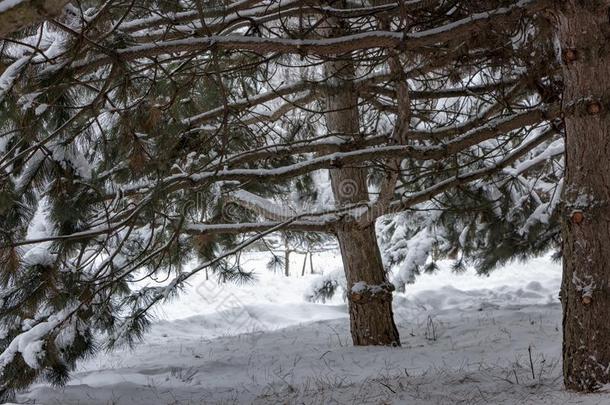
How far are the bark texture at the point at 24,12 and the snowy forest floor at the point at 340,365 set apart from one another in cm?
295

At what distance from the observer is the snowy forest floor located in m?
3.80

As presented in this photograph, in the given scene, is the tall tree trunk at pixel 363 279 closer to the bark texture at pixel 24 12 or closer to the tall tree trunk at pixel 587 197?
the tall tree trunk at pixel 587 197

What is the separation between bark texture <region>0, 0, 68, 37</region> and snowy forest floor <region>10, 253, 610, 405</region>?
295cm

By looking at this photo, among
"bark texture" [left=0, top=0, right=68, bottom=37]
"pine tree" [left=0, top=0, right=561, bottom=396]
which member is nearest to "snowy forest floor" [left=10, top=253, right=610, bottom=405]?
"pine tree" [left=0, top=0, right=561, bottom=396]

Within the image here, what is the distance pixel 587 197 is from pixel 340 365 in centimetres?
277

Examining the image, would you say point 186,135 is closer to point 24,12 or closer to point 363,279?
point 363,279

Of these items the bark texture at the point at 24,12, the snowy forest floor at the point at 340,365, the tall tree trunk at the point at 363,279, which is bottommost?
the snowy forest floor at the point at 340,365

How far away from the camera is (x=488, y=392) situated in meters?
3.59

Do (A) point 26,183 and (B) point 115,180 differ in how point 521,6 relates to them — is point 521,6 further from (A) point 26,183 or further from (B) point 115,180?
(B) point 115,180

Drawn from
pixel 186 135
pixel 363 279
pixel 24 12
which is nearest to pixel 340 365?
pixel 363 279

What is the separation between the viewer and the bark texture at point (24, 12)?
135cm

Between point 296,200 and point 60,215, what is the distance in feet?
15.3

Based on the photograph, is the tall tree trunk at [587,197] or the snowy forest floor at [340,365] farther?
the snowy forest floor at [340,365]

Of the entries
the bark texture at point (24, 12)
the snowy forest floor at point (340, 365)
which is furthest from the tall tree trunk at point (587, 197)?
the bark texture at point (24, 12)
